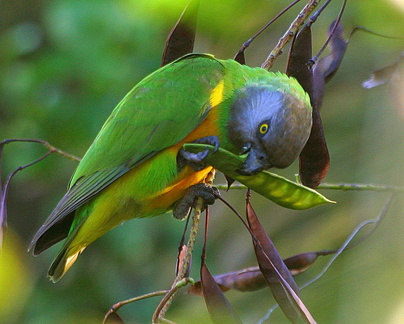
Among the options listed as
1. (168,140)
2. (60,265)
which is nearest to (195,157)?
(168,140)

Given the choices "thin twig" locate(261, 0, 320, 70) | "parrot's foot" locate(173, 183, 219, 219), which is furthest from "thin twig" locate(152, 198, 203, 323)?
"thin twig" locate(261, 0, 320, 70)

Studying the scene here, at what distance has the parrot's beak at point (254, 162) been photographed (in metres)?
2.34

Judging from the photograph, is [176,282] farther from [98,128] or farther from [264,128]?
[98,128]

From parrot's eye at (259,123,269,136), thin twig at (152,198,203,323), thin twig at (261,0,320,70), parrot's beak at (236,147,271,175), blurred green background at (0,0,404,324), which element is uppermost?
thin twig at (261,0,320,70)

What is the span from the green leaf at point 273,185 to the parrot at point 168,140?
36cm

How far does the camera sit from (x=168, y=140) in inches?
115

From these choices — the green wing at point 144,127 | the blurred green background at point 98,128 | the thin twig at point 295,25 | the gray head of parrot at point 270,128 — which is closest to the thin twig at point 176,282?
the gray head of parrot at point 270,128

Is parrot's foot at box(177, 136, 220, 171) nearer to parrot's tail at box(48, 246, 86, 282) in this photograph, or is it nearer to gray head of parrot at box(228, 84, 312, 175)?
gray head of parrot at box(228, 84, 312, 175)

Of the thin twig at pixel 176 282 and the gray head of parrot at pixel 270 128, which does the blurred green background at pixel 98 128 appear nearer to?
the gray head of parrot at pixel 270 128

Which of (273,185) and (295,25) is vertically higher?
(295,25)

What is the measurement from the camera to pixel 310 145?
252 cm

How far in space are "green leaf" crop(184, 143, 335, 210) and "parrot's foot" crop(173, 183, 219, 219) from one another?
0.42 m

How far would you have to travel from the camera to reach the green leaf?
211cm

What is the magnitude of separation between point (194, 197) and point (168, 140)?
A: 1.02ft
